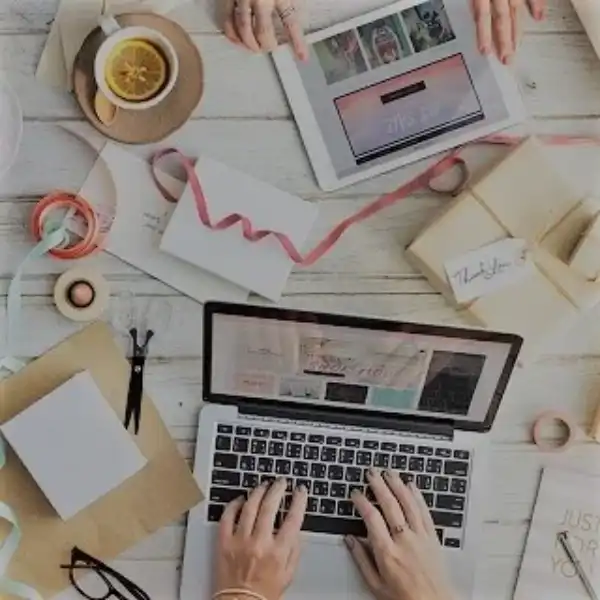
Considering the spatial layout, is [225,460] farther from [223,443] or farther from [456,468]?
[456,468]

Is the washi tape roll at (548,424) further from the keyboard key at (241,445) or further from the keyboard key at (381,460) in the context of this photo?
the keyboard key at (241,445)

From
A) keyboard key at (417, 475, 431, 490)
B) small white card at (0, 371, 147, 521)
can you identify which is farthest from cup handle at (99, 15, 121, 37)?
keyboard key at (417, 475, 431, 490)

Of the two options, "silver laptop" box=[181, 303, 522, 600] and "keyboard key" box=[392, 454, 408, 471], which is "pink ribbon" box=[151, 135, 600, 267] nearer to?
"silver laptop" box=[181, 303, 522, 600]

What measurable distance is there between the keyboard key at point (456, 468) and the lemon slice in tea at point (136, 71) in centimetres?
49

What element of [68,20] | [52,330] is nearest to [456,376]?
[52,330]

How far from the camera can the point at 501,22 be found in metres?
1.13

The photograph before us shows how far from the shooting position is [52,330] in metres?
1.15

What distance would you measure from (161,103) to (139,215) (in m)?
0.12

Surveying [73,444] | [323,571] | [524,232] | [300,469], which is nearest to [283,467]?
[300,469]

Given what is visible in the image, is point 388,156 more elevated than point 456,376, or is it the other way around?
point 388,156

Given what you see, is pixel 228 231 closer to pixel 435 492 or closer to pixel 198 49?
pixel 198 49

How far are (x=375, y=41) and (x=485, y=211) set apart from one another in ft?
0.69

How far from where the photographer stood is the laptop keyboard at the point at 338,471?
117 cm

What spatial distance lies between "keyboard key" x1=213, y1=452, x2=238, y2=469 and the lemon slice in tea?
38 centimetres
